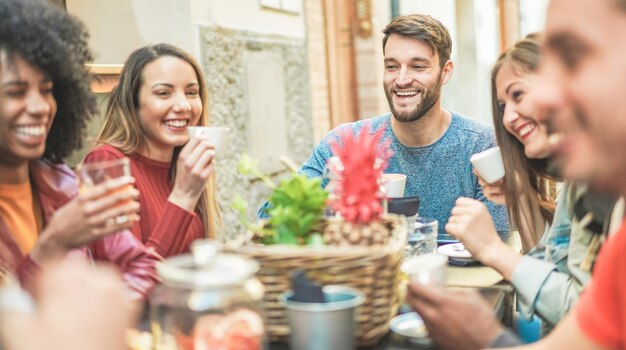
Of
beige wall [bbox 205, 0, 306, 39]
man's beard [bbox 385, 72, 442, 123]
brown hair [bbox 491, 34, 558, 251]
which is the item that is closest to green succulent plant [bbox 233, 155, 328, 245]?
brown hair [bbox 491, 34, 558, 251]

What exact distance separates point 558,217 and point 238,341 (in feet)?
3.78

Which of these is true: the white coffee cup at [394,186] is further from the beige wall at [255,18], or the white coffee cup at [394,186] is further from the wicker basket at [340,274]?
the beige wall at [255,18]

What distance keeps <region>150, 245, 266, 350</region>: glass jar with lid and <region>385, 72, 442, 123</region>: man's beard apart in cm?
205

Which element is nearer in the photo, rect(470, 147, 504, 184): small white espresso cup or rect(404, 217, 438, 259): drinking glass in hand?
rect(404, 217, 438, 259): drinking glass in hand

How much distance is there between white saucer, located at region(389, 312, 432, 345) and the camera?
1.47 meters

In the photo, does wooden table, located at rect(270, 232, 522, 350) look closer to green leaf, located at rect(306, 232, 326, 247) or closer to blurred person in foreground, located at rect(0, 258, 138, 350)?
green leaf, located at rect(306, 232, 326, 247)

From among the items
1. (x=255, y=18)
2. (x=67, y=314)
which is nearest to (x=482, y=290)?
(x=67, y=314)

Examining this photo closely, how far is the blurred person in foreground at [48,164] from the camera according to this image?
5.32ft

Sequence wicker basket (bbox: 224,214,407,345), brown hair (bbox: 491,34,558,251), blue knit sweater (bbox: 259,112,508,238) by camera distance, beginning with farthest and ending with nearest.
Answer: blue knit sweater (bbox: 259,112,508,238) < brown hair (bbox: 491,34,558,251) < wicker basket (bbox: 224,214,407,345)

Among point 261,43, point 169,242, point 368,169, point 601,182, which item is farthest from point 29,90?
point 261,43

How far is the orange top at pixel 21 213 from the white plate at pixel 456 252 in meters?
1.27

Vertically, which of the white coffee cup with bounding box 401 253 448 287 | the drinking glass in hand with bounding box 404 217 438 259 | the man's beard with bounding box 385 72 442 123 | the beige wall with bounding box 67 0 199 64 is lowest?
the drinking glass in hand with bounding box 404 217 438 259

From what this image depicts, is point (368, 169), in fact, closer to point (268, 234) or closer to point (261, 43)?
point (268, 234)

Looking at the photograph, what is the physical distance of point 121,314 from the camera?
1.05m
